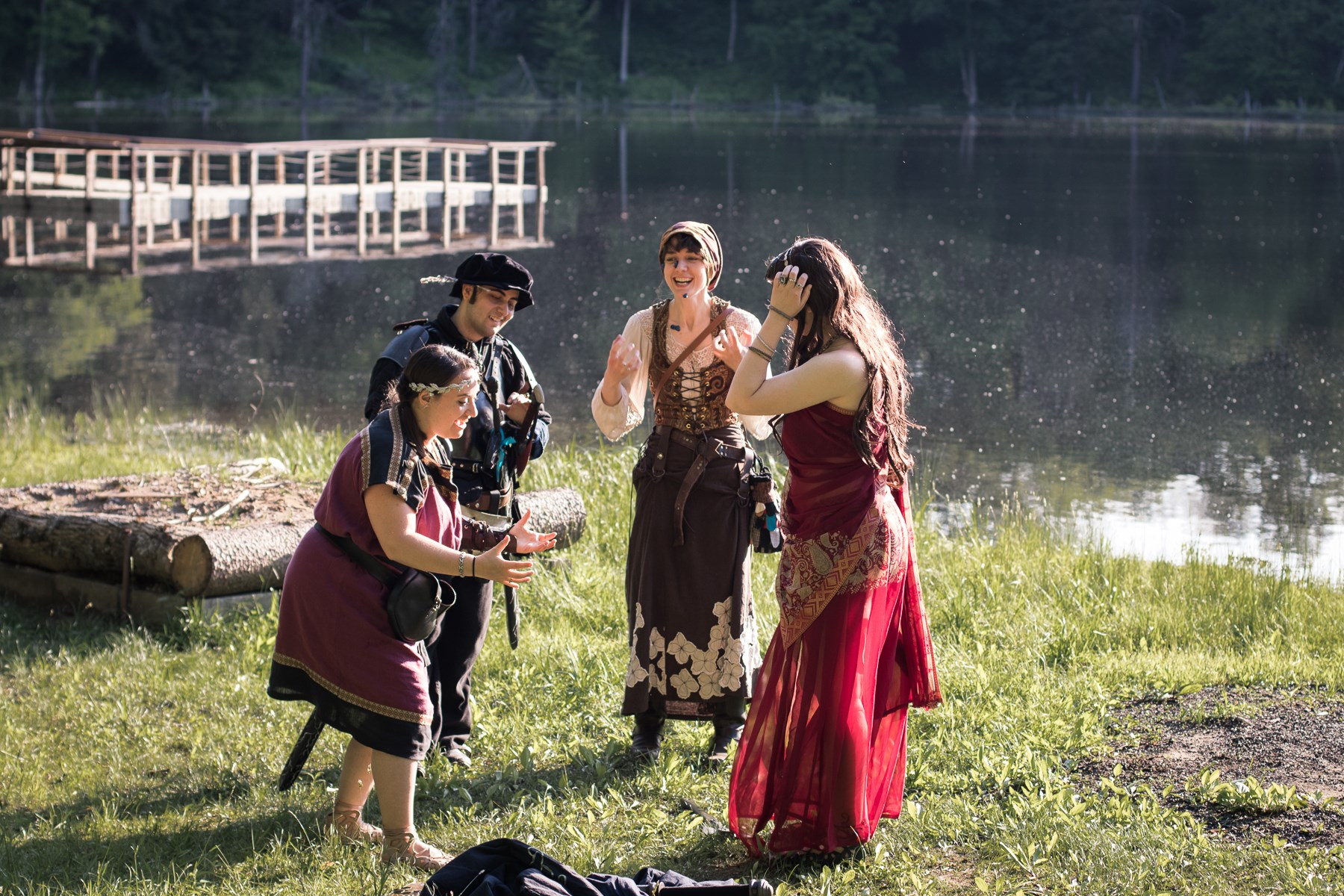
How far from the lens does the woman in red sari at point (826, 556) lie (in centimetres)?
391

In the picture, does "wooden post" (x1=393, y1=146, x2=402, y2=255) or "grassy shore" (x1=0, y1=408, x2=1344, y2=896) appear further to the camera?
"wooden post" (x1=393, y1=146, x2=402, y2=255)

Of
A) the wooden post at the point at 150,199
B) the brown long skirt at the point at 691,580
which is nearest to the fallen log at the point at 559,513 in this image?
the brown long skirt at the point at 691,580

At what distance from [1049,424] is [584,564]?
7683 millimetres

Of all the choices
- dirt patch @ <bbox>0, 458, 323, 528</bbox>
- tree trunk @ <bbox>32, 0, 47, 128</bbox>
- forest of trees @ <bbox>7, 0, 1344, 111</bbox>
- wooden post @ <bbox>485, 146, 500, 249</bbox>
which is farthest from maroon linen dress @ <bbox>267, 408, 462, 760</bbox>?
forest of trees @ <bbox>7, 0, 1344, 111</bbox>

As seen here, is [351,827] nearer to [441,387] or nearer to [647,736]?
[647,736]

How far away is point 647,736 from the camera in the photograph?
4949 mm

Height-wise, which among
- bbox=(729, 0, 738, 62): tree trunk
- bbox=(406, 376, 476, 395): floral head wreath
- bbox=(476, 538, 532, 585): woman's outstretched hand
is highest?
bbox=(729, 0, 738, 62): tree trunk

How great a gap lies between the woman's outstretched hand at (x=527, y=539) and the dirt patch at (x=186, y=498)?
2.91 meters

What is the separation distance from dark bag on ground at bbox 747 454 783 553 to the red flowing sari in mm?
603

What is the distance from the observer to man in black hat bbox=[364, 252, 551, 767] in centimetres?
470

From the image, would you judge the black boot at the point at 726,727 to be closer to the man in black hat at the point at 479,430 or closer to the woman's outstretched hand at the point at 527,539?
the man in black hat at the point at 479,430

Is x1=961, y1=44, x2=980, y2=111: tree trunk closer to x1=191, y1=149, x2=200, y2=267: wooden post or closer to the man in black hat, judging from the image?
x1=191, y1=149, x2=200, y2=267: wooden post

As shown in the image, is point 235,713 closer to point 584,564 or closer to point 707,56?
point 584,564

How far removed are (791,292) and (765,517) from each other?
111cm
